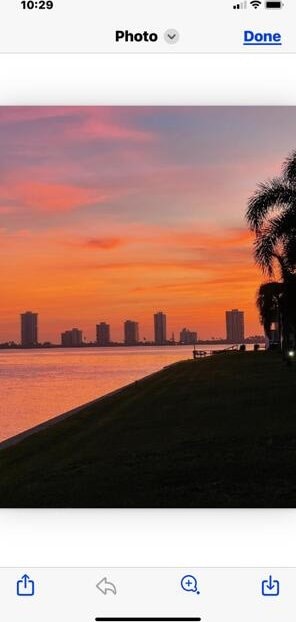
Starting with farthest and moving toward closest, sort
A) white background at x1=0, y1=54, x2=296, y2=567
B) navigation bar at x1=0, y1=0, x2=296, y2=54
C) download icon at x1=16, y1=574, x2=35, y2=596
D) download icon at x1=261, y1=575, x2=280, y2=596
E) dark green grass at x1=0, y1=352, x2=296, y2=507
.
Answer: dark green grass at x1=0, y1=352, x2=296, y2=507
navigation bar at x1=0, y1=0, x2=296, y2=54
white background at x1=0, y1=54, x2=296, y2=567
download icon at x1=16, y1=574, x2=35, y2=596
download icon at x1=261, y1=575, x2=280, y2=596

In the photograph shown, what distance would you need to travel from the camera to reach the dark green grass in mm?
A: 9859

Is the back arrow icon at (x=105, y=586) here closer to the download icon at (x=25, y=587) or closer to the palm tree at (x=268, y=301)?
the download icon at (x=25, y=587)

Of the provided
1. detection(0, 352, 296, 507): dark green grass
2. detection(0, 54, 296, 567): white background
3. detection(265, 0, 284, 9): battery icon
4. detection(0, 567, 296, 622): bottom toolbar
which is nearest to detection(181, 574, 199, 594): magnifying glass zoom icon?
detection(0, 567, 296, 622): bottom toolbar

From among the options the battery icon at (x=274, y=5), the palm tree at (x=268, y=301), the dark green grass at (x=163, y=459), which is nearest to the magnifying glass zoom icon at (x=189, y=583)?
the battery icon at (x=274, y=5)

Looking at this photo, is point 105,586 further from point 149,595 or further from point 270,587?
point 270,587

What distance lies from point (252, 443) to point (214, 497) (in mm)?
4703

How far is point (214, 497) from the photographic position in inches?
376

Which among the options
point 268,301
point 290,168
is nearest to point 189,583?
point 290,168

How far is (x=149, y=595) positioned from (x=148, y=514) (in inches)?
30.6

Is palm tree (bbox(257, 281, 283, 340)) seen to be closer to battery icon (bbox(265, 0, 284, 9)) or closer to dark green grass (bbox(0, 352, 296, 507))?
dark green grass (bbox(0, 352, 296, 507))

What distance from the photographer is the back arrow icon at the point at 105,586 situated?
460cm

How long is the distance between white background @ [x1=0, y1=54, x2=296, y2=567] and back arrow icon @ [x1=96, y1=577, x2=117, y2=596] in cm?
15

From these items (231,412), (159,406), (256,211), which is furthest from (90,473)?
(256,211)

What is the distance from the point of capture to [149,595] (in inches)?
179
